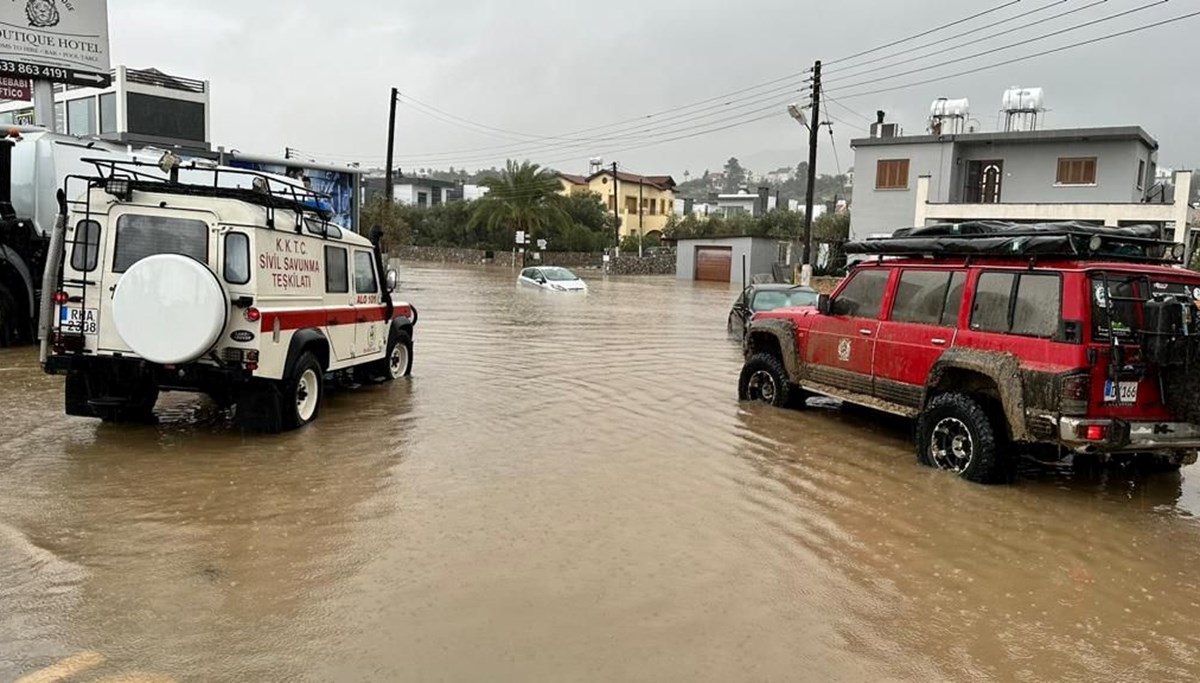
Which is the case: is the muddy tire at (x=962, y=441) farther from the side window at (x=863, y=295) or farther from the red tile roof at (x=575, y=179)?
the red tile roof at (x=575, y=179)

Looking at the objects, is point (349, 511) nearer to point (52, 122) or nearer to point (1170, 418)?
point (1170, 418)

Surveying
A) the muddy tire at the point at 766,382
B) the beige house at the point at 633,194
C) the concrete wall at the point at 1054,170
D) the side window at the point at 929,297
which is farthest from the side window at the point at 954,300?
the beige house at the point at 633,194

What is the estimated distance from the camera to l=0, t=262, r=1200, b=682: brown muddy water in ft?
13.2

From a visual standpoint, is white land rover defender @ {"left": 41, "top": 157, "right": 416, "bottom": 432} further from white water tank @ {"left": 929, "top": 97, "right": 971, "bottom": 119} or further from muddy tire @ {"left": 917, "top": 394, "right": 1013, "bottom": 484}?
white water tank @ {"left": 929, "top": 97, "right": 971, "bottom": 119}

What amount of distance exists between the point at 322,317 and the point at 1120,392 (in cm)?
723

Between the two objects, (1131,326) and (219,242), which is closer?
(1131,326)


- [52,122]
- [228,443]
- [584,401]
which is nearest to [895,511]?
[584,401]

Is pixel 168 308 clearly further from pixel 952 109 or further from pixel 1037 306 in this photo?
pixel 952 109

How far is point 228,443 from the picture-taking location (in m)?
7.79

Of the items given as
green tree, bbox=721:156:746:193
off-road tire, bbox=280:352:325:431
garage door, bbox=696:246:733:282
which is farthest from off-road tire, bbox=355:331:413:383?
green tree, bbox=721:156:746:193

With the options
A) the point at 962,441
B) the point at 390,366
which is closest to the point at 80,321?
the point at 390,366

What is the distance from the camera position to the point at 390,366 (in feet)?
37.9

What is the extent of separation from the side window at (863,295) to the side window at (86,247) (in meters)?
7.13

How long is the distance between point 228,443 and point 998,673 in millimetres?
6522
